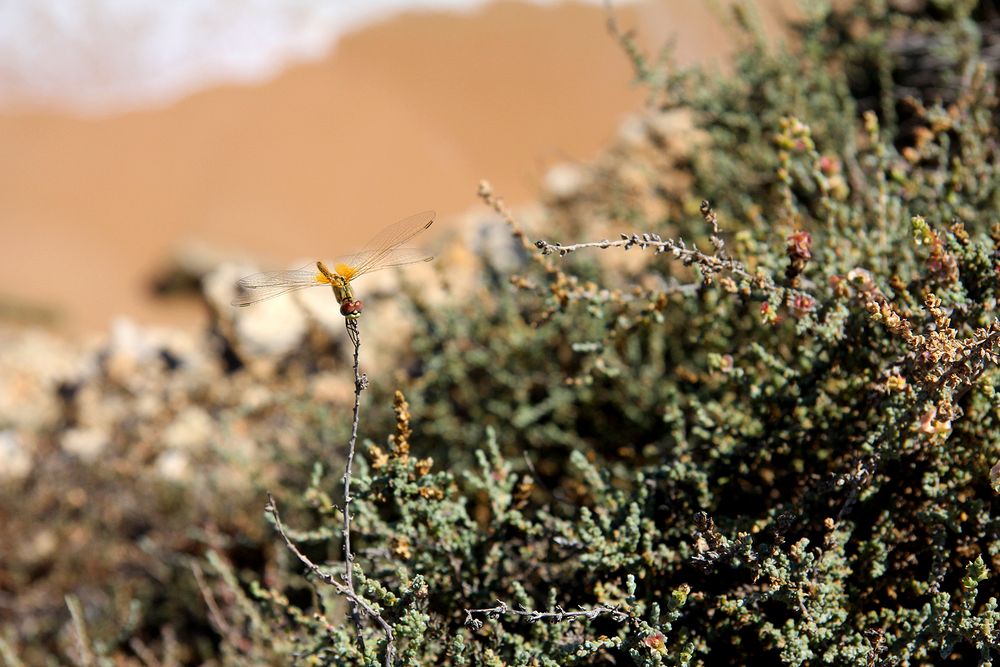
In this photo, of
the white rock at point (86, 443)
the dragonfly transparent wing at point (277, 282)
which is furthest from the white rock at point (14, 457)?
the dragonfly transparent wing at point (277, 282)

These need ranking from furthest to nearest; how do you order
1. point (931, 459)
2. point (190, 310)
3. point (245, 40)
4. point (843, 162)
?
point (245, 40) < point (190, 310) < point (843, 162) < point (931, 459)

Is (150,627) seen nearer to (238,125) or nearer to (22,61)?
(238,125)

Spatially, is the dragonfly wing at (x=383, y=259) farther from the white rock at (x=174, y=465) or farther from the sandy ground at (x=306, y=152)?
the sandy ground at (x=306, y=152)

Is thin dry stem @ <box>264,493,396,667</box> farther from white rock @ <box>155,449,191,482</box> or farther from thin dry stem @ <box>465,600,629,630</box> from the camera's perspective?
white rock @ <box>155,449,191,482</box>

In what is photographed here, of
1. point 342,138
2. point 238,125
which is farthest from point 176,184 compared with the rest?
point 342,138

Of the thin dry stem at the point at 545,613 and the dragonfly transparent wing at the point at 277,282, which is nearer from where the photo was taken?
the thin dry stem at the point at 545,613

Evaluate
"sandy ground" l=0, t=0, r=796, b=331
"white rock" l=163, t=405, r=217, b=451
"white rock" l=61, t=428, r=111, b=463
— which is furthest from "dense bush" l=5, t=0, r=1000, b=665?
"sandy ground" l=0, t=0, r=796, b=331

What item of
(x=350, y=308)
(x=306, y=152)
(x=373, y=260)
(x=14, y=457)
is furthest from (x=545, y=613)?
(x=306, y=152)
